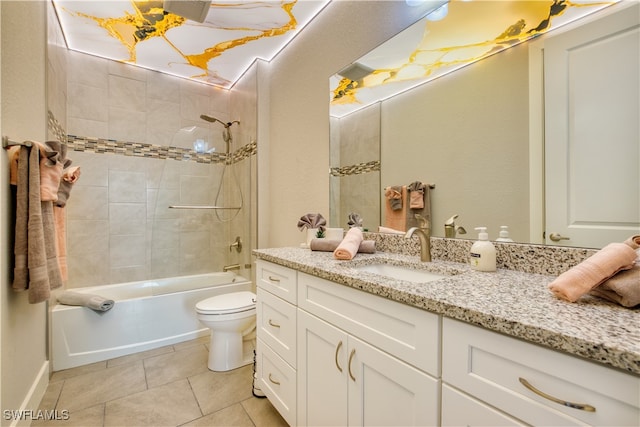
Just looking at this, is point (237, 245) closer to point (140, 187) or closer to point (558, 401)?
point (140, 187)

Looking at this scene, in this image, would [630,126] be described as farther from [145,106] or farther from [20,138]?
[145,106]

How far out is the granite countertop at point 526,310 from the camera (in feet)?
1.61

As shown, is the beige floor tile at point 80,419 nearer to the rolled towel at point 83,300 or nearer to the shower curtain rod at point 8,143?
the rolled towel at point 83,300

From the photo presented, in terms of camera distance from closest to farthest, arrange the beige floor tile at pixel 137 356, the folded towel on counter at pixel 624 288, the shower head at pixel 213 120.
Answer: the folded towel on counter at pixel 624 288
the beige floor tile at pixel 137 356
the shower head at pixel 213 120

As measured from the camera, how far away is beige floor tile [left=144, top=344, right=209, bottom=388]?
77.7 inches

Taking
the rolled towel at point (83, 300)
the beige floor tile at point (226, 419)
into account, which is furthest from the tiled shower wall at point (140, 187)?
the beige floor tile at point (226, 419)

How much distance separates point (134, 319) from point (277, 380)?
1600 mm

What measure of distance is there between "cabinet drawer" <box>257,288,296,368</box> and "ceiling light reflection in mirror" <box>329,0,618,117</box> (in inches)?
50.4

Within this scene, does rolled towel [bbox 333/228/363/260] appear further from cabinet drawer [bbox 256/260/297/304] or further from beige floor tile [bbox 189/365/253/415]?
beige floor tile [bbox 189/365/253/415]

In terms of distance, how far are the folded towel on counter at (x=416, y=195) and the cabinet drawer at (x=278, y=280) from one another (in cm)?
70

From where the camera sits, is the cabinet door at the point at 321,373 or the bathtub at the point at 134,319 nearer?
the cabinet door at the point at 321,373

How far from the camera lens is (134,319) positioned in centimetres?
237

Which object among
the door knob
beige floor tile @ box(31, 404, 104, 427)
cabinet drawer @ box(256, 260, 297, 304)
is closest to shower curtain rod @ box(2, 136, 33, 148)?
cabinet drawer @ box(256, 260, 297, 304)

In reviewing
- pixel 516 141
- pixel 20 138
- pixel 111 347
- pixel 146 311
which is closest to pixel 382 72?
pixel 516 141
